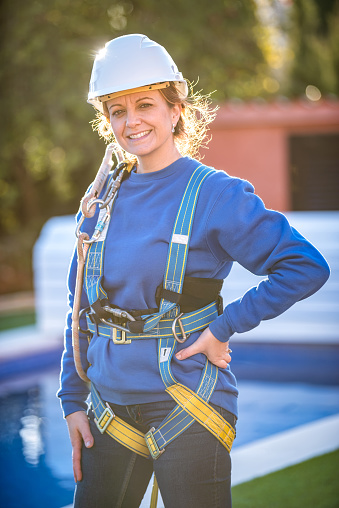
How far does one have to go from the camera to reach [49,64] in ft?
35.6

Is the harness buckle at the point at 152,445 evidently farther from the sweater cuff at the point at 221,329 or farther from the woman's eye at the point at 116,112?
the woman's eye at the point at 116,112

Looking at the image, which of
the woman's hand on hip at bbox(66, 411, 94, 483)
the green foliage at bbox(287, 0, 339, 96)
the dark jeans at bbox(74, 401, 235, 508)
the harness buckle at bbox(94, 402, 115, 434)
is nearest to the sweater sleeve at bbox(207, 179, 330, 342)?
the dark jeans at bbox(74, 401, 235, 508)

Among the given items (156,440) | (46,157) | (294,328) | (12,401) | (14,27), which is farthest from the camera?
(46,157)

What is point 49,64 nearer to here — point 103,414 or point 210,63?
point 210,63

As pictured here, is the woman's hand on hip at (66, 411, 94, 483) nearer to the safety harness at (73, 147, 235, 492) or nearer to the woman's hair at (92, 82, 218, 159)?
the safety harness at (73, 147, 235, 492)

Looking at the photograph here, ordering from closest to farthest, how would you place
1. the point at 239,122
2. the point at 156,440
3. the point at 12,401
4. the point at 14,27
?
the point at 156,440 < the point at 12,401 < the point at 239,122 < the point at 14,27

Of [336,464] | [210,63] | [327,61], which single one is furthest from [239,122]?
[327,61]

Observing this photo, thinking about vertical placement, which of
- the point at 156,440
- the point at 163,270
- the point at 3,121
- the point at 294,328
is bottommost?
the point at 294,328

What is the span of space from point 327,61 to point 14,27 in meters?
8.61

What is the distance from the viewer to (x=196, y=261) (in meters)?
1.71

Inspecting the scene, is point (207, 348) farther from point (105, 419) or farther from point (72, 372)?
point (72, 372)

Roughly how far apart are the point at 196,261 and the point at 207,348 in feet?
0.73

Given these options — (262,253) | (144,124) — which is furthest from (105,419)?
(144,124)

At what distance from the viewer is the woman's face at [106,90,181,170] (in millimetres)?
1794
